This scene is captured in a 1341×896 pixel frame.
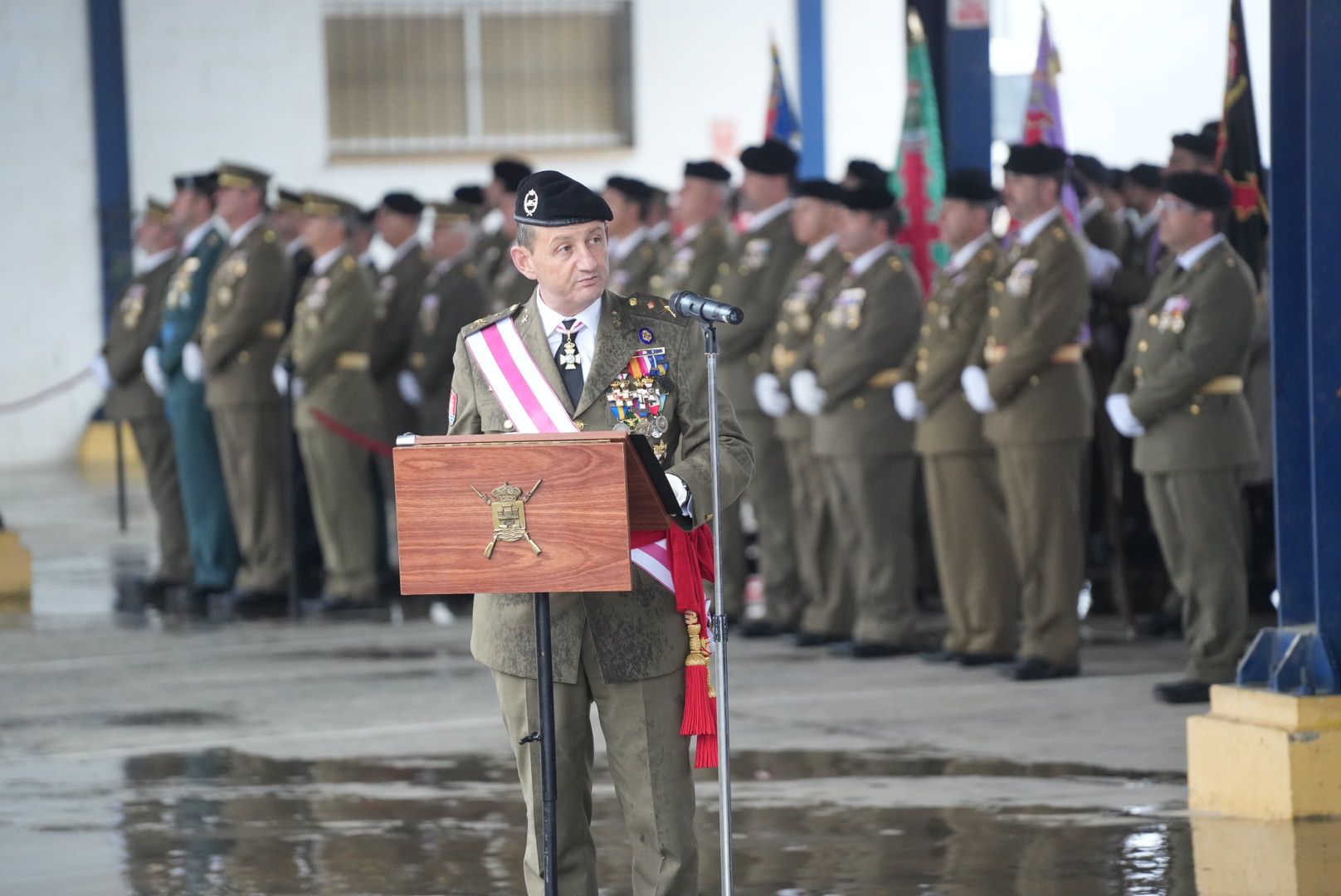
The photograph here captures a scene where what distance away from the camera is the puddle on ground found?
4.85 metres

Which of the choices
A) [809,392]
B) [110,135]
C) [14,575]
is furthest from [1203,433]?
[110,135]

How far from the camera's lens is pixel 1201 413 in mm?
6938

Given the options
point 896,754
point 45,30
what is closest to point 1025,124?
point 896,754

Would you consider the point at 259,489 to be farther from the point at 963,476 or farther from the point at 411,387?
the point at 963,476

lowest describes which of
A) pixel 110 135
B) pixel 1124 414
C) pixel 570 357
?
pixel 1124 414

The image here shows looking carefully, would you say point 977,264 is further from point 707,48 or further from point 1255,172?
point 707,48

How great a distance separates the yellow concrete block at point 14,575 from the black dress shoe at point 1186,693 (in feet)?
19.0

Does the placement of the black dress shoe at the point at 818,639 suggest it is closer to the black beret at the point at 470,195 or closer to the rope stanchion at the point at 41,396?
the black beret at the point at 470,195

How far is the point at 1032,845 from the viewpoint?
5082mm

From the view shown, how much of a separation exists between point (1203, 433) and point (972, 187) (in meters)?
1.39

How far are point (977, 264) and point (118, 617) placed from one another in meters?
4.48

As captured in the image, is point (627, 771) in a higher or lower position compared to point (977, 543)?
higher

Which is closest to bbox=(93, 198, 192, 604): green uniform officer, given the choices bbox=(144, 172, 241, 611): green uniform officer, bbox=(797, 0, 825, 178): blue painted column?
bbox=(144, 172, 241, 611): green uniform officer

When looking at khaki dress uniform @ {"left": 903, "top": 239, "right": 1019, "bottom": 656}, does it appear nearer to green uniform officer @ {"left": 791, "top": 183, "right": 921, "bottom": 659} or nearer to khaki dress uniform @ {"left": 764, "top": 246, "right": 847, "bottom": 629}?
green uniform officer @ {"left": 791, "top": 183, "right": 921, "bottom": 659}
